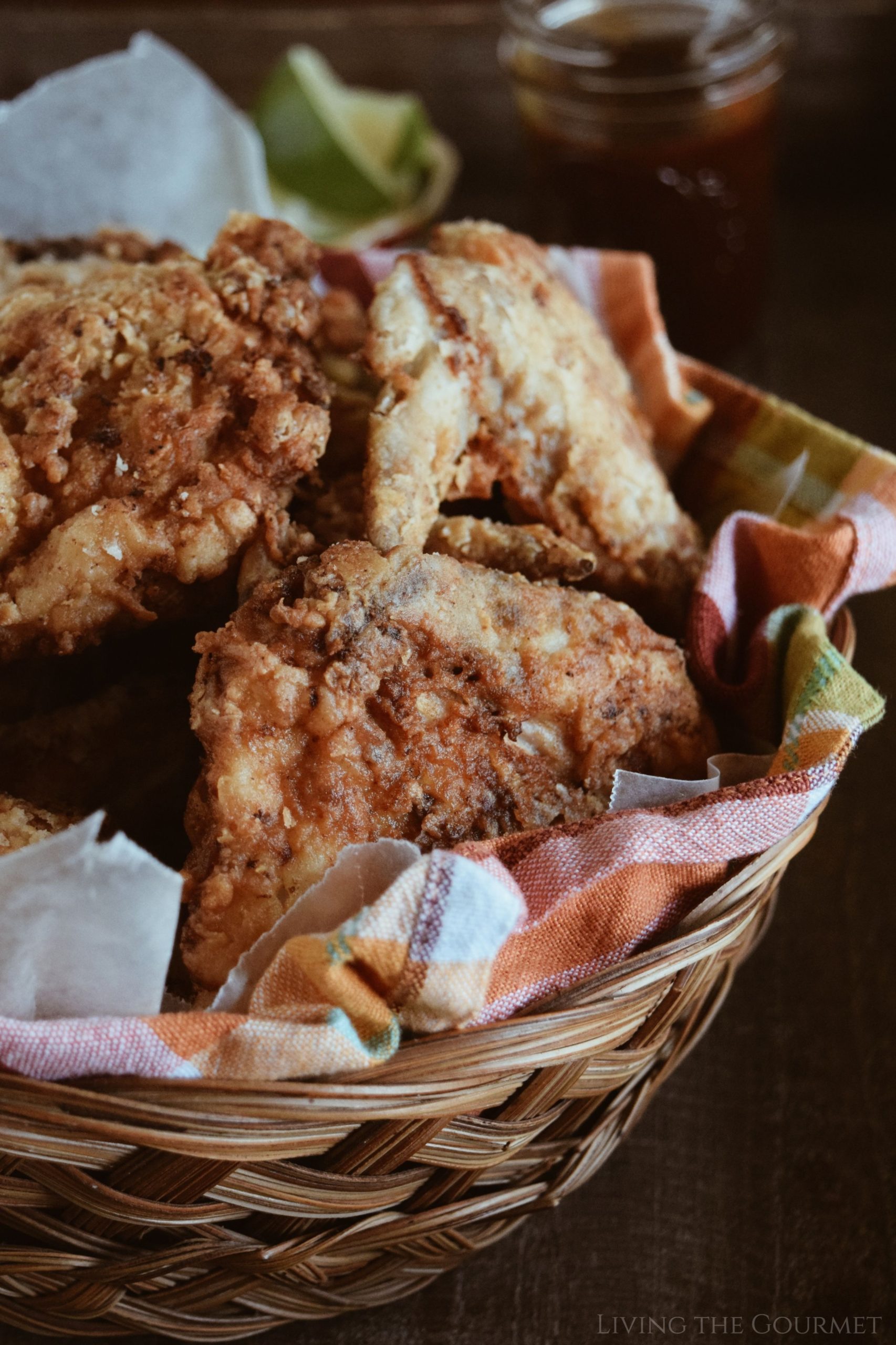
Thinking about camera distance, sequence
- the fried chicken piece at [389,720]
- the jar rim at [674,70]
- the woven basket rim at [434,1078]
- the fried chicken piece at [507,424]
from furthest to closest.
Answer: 1. the jar rim at [674,70]
2. the fried chicken piece at [507,424]
3. the fried chicken piece at [389,720]
4. the woven basket rim at [434,1078]

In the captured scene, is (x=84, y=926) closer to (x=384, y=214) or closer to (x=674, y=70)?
(x=674, y=70)

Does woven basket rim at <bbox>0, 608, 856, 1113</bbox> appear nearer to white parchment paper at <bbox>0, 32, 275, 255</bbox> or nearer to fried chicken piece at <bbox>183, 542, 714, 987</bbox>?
fried chicken piece at <bbox>183, 542, 714, 987</bbox>

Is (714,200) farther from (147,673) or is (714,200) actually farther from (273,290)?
(147,673)

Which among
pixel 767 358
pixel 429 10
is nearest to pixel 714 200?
pixel 767 358

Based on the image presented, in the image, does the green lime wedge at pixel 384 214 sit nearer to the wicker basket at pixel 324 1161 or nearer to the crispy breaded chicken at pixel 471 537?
the crispy breaded chicken at pixel 471 537

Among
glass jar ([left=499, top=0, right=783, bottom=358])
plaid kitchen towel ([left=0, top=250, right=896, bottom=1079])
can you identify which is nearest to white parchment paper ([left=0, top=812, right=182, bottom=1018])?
plaid kitchen towel ([left=0, top=250, right=896, bottom=1079])

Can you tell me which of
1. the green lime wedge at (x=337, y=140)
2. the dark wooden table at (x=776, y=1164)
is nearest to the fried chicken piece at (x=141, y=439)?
the dark wooden table at (x=776, y=1164)
